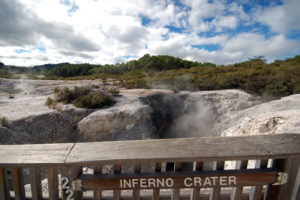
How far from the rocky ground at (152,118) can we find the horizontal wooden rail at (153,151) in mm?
3358

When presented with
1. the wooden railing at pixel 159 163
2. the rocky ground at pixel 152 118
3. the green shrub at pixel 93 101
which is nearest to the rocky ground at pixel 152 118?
the rocky ground at pixel 152 118

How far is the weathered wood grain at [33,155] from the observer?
1.26 meters

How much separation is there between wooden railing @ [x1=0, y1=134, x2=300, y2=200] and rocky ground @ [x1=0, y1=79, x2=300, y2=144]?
325 cm

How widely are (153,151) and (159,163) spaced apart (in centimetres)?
16

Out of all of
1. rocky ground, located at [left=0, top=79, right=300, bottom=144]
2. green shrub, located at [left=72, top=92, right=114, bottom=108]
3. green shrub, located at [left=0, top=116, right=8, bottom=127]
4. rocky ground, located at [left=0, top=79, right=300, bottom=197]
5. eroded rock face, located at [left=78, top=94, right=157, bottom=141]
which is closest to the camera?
rocky ground, located at [left=0, top=79, right=300, bottom=197]

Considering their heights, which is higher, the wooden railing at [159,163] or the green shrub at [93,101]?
the wooden railing at [159,163]

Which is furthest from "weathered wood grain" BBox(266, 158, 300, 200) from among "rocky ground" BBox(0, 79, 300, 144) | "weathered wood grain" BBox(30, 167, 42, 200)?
"rocky ground" BBox(0, 79, 300, 144)

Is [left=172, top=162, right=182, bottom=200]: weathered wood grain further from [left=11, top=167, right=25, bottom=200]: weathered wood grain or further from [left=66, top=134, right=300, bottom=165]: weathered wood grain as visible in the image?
[left=11, top=167, right=25, bottom=200]: weathered wood grain

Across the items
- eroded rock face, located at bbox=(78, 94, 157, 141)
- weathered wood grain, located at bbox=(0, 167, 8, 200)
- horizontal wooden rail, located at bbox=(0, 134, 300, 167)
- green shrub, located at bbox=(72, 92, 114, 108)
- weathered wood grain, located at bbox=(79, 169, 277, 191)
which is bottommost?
eroded rock face, located at bbox=(78, 94, 157, 141)

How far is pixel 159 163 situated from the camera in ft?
4.55

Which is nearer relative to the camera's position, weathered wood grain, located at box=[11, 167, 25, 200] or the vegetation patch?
weathered wood grain, located at box=[11, 167, 25, 200]

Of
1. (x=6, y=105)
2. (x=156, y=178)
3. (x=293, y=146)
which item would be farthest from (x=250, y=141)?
(x=6, y=105)

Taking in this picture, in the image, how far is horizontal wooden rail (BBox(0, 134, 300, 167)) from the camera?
1256 millimetres

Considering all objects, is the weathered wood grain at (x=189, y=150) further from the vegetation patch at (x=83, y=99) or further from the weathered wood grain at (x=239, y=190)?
the vegetation patch at (x=83, y=99)
